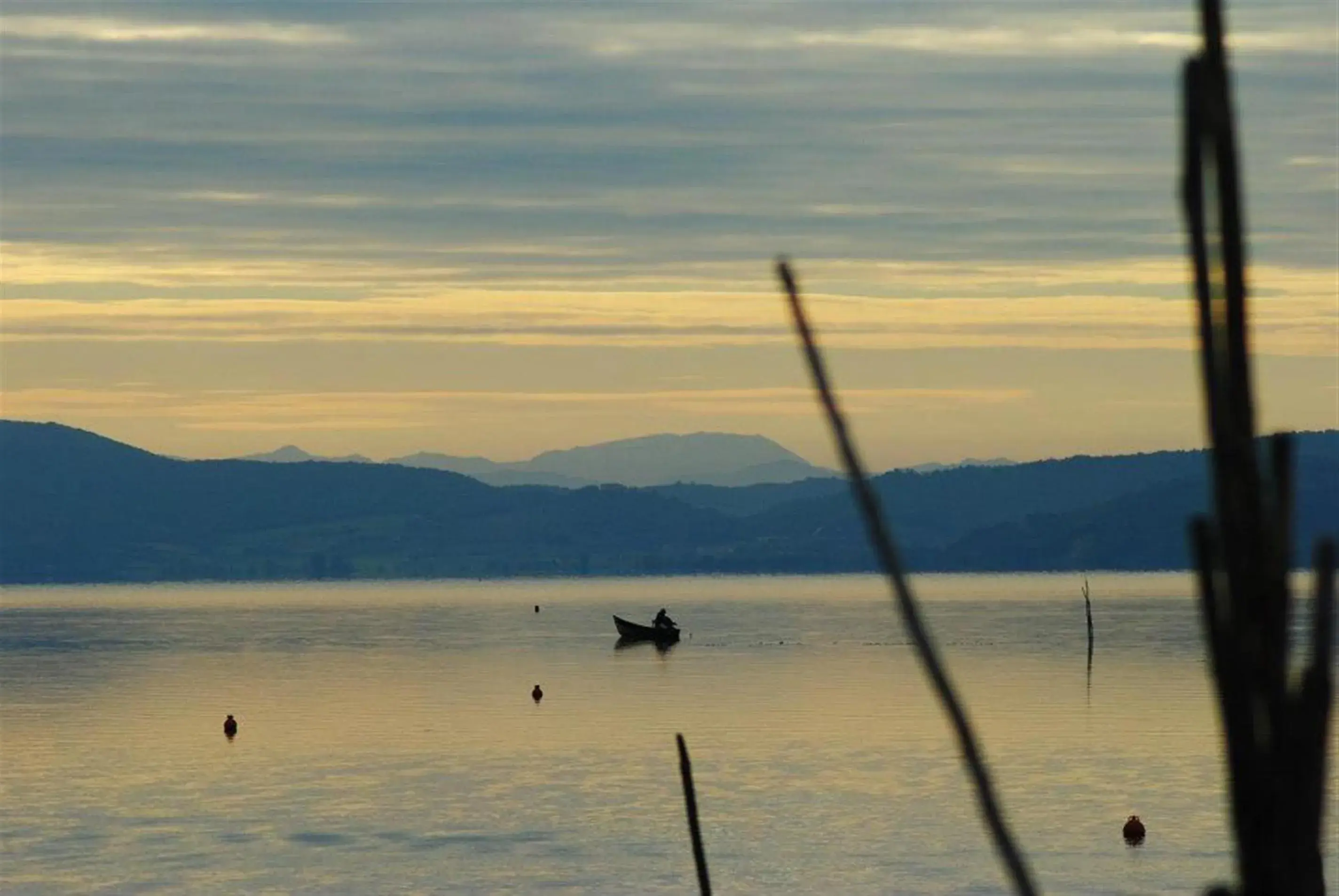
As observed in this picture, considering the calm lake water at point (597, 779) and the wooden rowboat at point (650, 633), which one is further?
the wooden rowboat at point (650, 633)

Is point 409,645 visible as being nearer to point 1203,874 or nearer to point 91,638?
point 91,638

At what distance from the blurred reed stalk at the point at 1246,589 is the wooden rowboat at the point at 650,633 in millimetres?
138900

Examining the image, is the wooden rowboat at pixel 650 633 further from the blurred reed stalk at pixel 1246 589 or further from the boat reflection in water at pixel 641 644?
the blurred reed stalk at pixel 1246 589

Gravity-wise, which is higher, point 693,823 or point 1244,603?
point 1244,603

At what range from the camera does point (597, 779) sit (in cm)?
6619

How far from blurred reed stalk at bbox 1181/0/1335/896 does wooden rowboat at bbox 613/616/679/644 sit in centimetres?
13890

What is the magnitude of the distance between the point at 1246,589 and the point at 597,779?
62.3 meters

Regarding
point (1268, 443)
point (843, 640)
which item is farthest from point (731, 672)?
point (1268, 443)

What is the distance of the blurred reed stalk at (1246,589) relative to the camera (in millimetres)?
4562

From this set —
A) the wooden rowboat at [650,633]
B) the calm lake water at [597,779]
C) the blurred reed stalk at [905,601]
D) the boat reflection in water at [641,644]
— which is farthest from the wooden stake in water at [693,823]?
the boat reflection in water at [641,644]

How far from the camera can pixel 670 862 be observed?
160 ft

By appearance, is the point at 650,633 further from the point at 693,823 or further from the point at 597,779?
the point at 693,823

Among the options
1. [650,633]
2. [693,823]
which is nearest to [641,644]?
[650,633]

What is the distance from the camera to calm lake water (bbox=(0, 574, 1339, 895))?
1871 inches
